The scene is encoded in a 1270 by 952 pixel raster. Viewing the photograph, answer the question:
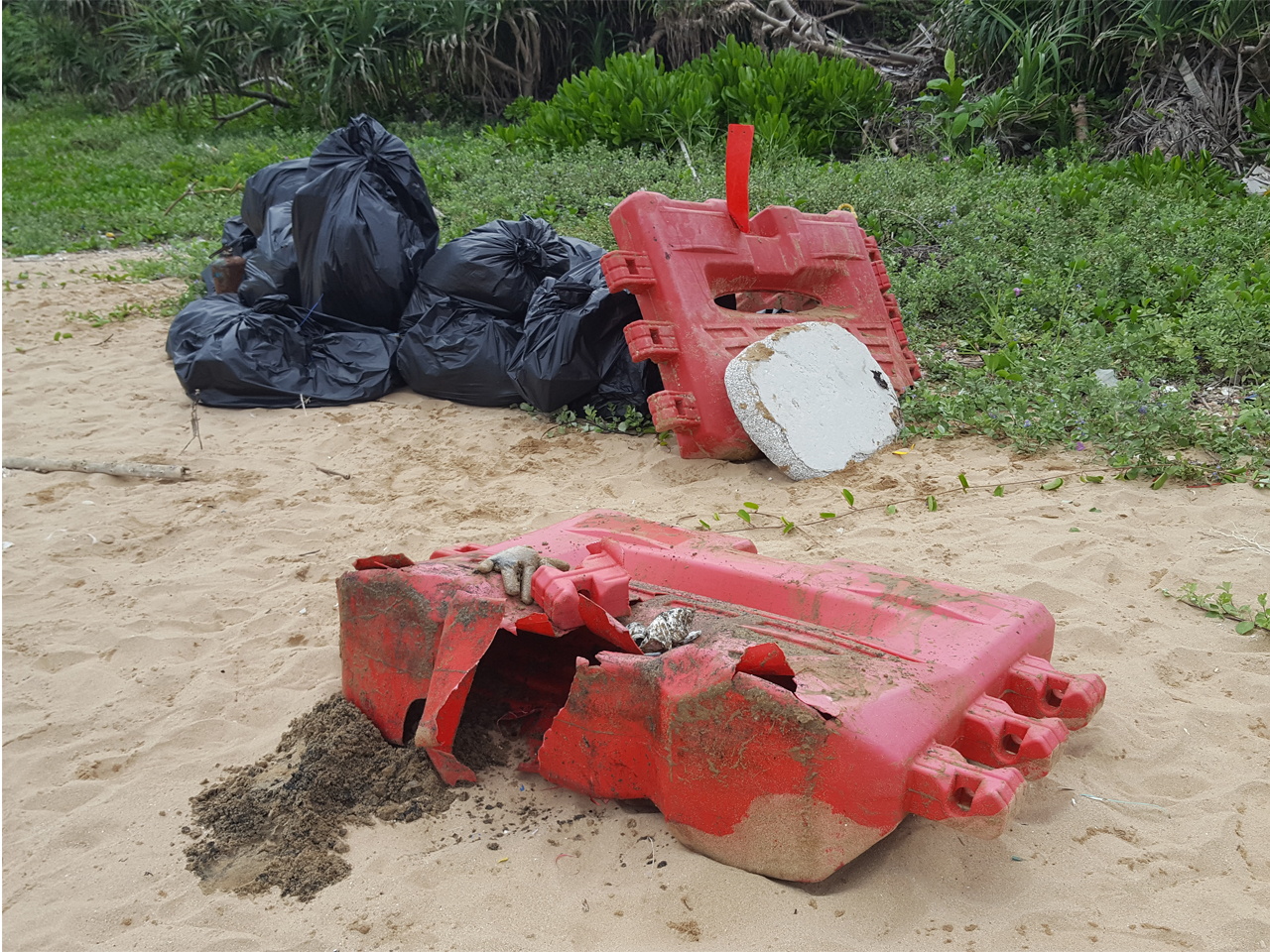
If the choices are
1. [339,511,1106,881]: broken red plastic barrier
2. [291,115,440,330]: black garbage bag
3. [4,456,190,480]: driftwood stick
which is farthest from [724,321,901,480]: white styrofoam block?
[4,456,190,480]: driftwood stick

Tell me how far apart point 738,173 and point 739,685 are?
272 cm

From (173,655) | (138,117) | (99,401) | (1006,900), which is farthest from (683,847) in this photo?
(138,117)

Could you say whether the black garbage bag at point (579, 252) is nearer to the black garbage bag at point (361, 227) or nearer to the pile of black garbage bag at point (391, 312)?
the pile of black garbage bag at point (391, 312)

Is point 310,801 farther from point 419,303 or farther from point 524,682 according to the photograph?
point 419,303

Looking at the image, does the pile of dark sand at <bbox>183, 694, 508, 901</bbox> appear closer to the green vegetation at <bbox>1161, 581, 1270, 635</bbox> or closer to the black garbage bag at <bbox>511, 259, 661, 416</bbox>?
the green vegetation at <bbox>1161, 581, 1270, 635</bbox>

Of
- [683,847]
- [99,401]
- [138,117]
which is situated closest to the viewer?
[683,847]

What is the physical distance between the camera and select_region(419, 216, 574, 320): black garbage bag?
4.65 metres

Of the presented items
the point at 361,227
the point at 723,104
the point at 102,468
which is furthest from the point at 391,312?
the point at 723,104

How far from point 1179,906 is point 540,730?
129cm

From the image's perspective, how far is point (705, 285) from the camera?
3768 millimetres

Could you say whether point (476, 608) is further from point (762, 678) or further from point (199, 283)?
point (199, 283)

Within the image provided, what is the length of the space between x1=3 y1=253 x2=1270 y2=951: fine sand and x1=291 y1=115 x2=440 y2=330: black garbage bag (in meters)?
0.68

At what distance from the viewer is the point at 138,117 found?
1366 cm

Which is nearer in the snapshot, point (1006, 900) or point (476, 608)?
point (1006, 900)
